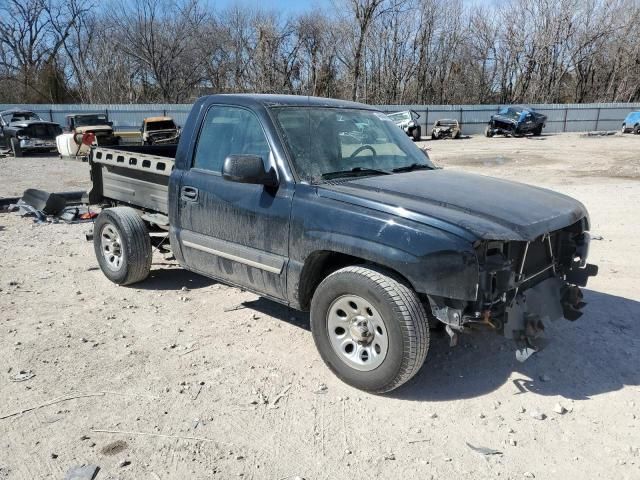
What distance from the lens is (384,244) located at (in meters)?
3.21

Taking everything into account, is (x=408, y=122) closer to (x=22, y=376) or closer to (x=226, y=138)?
(x=226, y=138)

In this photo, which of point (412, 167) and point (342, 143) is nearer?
point (342, 143)

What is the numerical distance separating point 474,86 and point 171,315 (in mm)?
49328

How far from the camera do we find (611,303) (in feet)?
16.3

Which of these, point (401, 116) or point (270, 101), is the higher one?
point (270, 101)

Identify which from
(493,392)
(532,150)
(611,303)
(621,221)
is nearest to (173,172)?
(493,392)

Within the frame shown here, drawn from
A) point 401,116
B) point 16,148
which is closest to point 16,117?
point 16,148

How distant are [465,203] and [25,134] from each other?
2236 cm

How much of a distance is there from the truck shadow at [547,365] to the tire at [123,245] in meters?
2.96

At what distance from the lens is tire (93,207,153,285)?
17.2 feet

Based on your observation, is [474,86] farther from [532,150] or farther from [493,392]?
[493,392]

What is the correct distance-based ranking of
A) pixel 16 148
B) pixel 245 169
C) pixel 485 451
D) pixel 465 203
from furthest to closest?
1. pixel 16 148
2. pixel 245 169
3. pixel 465 203
4. pixel 485 451

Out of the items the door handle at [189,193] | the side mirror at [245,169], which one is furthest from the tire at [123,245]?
the side mirror at [245,169]

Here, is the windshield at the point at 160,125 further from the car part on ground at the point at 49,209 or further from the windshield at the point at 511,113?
the windshield at the point at 511,113
